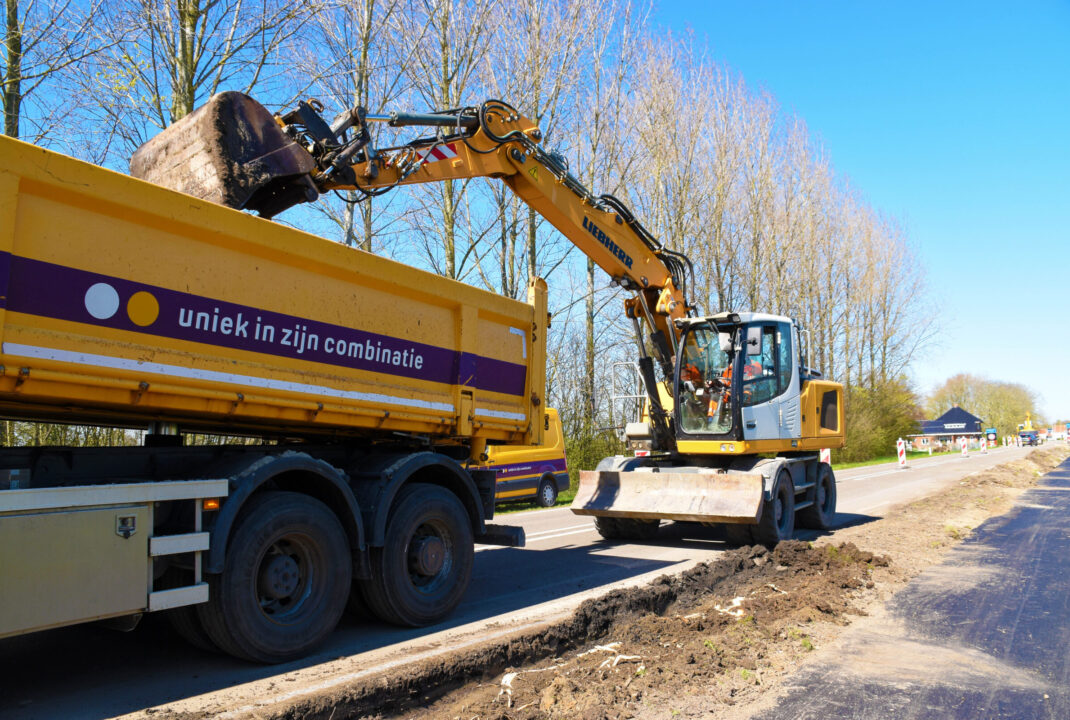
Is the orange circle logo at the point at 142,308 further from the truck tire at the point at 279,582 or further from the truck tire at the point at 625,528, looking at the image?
the truck tire at the point at 625,528

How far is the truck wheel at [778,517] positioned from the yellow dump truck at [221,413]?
4260mm

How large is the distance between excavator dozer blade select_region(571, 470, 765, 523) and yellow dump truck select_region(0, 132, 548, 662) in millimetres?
3470

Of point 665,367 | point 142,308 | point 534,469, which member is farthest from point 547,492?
point 142,308

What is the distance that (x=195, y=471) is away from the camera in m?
4.89

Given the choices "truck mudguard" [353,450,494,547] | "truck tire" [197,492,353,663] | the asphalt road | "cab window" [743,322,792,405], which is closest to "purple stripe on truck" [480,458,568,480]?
"cab window" [743,322,792,405]

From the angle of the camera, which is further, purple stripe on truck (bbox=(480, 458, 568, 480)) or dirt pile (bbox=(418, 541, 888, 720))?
purple stripe on truck (bbox=(480, 458, 568, 480))

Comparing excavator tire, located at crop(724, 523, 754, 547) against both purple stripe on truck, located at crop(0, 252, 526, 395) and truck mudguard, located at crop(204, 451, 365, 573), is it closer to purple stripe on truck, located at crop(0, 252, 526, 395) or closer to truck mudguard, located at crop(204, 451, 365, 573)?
purple stripe on truck, located at crop(0, 252, 526, 395)

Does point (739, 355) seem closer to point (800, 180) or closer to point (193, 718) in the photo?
point (193, 718)

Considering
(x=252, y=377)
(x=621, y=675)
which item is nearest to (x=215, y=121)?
(x=252, y=377)

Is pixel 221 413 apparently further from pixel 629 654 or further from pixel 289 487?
pixel 629 654

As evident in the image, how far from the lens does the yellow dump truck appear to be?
372cm

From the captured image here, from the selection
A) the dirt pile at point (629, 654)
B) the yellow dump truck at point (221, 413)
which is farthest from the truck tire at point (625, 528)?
the yellow dump truck at point (221, 413)

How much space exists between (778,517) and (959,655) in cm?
458

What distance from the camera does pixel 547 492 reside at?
614 inches
